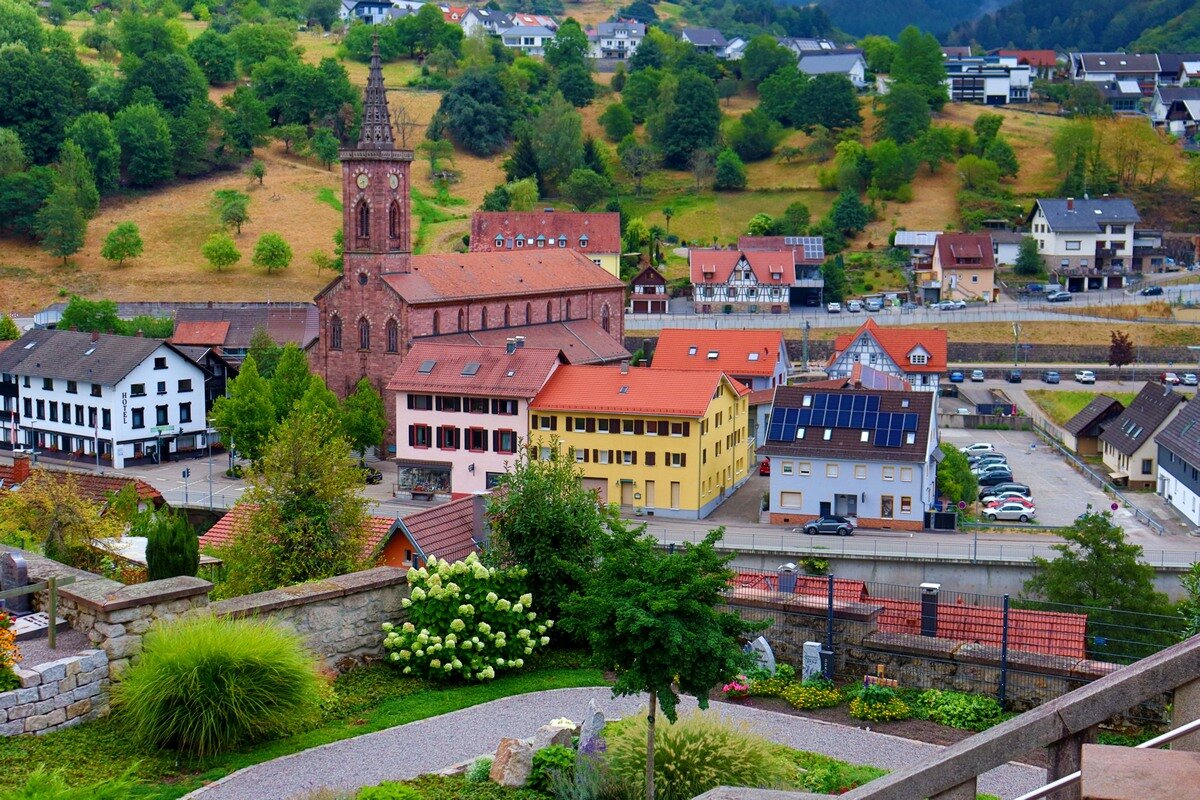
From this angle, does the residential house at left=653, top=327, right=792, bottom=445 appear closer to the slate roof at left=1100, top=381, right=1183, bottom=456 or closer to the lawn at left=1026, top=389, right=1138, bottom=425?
the slate roof at left=1100, top=381, right=1183, bottom=456

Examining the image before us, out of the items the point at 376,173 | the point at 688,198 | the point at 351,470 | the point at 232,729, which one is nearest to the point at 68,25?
the point at 688,198

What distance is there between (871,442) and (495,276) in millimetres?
24396

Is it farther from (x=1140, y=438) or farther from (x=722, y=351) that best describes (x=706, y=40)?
(x=1140, y=438)

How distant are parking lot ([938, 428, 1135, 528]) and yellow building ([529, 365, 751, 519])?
11.2m

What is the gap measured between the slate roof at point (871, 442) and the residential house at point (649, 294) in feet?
146

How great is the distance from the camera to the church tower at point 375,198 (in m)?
62.9

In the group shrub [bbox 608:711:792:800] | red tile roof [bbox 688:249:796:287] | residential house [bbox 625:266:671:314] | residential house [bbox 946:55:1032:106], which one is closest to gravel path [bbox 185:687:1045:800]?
shrub [bbox 608:711:792:800]

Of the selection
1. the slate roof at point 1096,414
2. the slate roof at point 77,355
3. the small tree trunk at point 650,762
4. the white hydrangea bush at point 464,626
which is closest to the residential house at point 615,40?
the slate roof at point 1096,414

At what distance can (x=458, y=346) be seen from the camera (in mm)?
55844

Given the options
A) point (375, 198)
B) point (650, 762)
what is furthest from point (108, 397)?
point (650, 762)

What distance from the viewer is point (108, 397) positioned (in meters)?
58.2

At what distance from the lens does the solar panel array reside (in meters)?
47.0

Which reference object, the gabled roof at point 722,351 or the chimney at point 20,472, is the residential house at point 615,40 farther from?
the chimney at point 20,472

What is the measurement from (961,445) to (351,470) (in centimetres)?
4184
